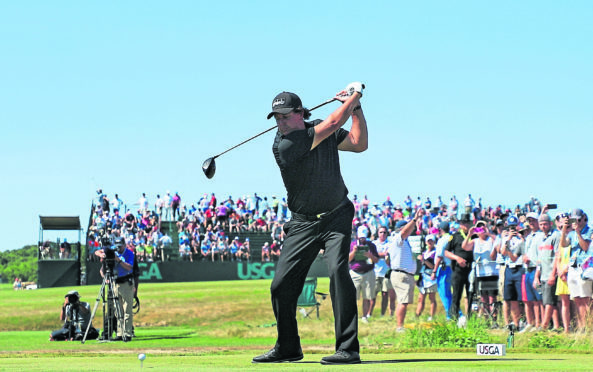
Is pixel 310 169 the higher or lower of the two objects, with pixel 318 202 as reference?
higher

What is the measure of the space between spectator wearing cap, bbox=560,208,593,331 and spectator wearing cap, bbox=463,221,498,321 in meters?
2.88

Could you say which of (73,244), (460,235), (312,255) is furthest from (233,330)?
(73,244)

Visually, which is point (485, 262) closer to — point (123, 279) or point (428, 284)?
point (428, 284)

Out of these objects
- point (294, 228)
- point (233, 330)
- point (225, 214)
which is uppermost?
point (225, 214)

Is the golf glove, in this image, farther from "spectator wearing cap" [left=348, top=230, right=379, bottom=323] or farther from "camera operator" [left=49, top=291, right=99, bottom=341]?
"camera operator" [left=49, top=291, right=99, bottom=341]

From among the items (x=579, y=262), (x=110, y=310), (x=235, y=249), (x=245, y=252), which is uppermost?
(x=235, y=249)

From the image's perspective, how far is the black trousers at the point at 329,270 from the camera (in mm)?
8094

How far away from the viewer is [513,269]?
1692cm

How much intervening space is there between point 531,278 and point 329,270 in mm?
9122

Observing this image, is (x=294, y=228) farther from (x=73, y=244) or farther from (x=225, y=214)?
(x=225, y=214)

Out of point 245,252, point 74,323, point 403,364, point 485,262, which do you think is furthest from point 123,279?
point 245,252

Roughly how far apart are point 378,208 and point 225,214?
772 centimetres

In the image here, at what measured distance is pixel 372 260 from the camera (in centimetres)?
2094

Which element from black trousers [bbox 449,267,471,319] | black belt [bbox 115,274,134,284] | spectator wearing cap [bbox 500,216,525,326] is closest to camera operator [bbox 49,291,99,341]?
black belt [bbox 115,274,134,284]
